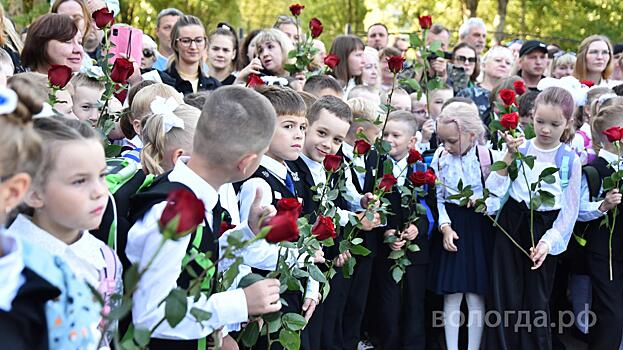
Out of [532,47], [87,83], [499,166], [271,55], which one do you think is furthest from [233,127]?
[532,47]

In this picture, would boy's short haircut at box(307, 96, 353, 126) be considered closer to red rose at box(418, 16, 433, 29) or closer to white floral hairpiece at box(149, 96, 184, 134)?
red rose at box(418, 16, 433, 29)

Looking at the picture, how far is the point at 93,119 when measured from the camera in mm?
4230

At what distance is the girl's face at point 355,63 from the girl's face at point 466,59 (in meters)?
1.44

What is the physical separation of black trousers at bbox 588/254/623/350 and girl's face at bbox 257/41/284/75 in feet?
9.22

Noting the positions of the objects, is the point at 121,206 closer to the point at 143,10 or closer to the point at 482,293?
the point at 482,293

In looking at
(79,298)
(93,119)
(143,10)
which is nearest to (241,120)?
(79,298)

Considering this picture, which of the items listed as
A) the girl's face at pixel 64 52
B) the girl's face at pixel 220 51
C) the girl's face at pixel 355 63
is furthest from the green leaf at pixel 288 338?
the girl's face at pixel 355 63

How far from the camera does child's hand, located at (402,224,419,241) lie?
539 centimetres

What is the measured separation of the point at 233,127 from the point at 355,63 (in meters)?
4.52

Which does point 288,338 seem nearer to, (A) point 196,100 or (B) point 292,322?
(B) point 292,322

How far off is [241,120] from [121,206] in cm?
54

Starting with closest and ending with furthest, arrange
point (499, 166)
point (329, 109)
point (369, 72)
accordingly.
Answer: point (329, 109) < point (499, 166) < point (369, 72)

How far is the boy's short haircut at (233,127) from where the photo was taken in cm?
283

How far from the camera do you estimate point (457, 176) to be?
568 centimetres
